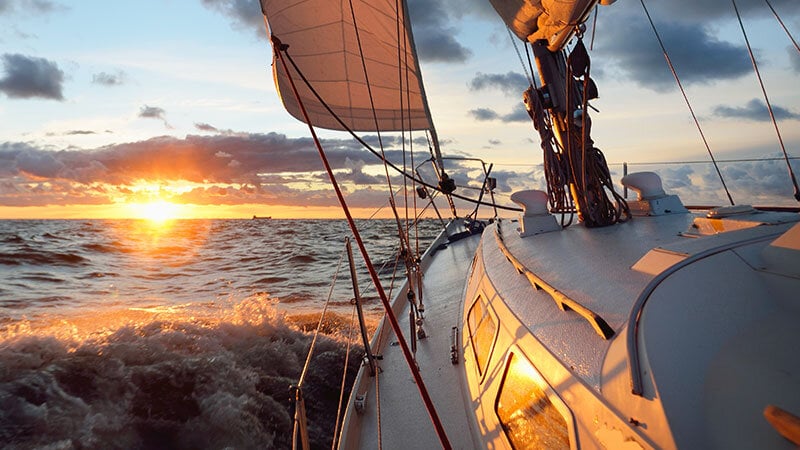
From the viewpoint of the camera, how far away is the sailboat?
1336 millimetres

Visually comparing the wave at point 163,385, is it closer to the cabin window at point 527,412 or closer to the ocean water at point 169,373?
the ocean water at point 169,373

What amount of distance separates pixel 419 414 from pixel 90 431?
3.89 metres

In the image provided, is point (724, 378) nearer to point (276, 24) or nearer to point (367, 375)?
point (367, 375)

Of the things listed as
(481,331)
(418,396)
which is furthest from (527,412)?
(418,396)

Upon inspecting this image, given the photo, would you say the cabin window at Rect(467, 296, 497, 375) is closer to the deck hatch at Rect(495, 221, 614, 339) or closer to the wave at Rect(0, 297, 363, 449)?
the deck hatch at Rect(495, 221, 614, 339)

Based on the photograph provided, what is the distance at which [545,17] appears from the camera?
425 centimetres

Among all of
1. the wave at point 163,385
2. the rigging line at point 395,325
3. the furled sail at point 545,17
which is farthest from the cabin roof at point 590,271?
the wave at point 163,385

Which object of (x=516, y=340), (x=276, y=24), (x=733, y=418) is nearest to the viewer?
(x=733, y=418)

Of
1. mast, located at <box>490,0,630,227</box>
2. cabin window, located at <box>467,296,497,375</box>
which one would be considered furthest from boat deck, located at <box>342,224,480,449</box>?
mast, located at <box>490,0,630,227</box>

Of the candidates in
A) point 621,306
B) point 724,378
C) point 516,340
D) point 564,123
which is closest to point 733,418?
point 724,378

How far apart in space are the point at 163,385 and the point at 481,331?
470 cm

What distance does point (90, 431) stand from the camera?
504 centimetres

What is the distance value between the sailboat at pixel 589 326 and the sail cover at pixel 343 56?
1.27m

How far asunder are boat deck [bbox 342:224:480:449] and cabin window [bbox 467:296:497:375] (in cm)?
39
